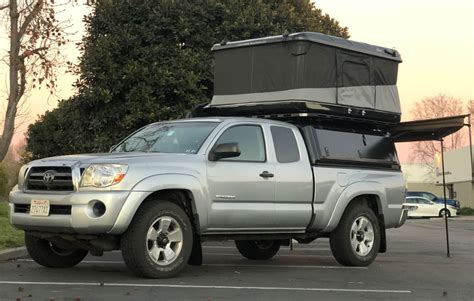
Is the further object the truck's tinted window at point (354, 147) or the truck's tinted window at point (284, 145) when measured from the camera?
the truck's tinted window at point (354, 147)

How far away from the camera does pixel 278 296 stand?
254 inches

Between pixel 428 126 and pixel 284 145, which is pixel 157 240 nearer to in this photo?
pixel 284 145

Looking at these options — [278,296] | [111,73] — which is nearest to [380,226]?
[278,296]

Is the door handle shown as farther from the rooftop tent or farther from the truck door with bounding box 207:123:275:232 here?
the rooftop tent

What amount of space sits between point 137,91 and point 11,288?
750 centimetres

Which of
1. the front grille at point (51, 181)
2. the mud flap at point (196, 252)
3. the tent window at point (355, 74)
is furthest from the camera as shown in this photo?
the tent window at point (355, 74)

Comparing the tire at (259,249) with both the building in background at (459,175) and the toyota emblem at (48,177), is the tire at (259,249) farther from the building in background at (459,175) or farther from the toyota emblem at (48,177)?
the building in background at (459,175)

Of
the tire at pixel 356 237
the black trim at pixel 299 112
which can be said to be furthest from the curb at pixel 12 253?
the tire at pixel 356 237

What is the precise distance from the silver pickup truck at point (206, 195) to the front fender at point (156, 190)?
0.01 meters

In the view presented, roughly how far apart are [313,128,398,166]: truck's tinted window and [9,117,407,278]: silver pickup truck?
21 millimetres

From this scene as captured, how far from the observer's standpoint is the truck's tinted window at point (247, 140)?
8125 millimetres

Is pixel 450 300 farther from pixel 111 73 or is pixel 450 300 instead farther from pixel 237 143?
pixel 111 73

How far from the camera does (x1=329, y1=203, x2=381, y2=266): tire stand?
9133mm

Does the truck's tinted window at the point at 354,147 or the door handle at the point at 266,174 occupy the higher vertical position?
the truck's tinted window at the point at 354,147
